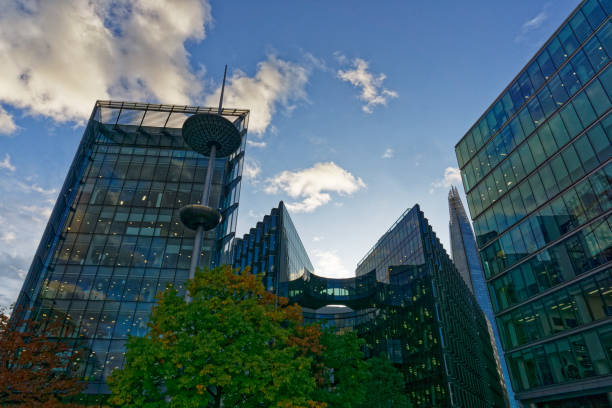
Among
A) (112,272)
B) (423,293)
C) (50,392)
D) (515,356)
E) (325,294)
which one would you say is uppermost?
(325,294)

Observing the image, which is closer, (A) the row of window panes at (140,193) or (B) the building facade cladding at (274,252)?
(A) the row of window panes at (140,193)

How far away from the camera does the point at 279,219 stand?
6412 centimetres

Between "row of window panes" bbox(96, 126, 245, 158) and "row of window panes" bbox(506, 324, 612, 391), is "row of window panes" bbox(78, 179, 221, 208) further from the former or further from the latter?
"row of window panes" bbox(506, 324, 612, 391)

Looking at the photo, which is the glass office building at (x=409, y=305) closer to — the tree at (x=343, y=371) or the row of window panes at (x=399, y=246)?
the row of window panes at (x=399, y=246)

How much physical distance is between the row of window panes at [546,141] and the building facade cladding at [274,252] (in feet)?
105

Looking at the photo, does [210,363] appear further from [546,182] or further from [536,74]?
[536,74]

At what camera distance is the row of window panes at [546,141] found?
28500 millimetres

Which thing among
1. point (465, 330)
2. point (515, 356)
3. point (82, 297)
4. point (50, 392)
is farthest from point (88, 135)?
point (465, 330)

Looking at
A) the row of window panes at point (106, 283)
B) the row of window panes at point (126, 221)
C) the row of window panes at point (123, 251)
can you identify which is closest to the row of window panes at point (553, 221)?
the row of window panes at point (123, 251)

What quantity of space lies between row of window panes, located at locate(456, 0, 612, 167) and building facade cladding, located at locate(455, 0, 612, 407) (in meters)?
0.11

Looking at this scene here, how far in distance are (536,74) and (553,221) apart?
14.9 metres

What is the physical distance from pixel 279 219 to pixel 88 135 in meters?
32.4

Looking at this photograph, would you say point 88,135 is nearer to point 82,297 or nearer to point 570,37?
point 82,297

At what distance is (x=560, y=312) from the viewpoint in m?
28.2
